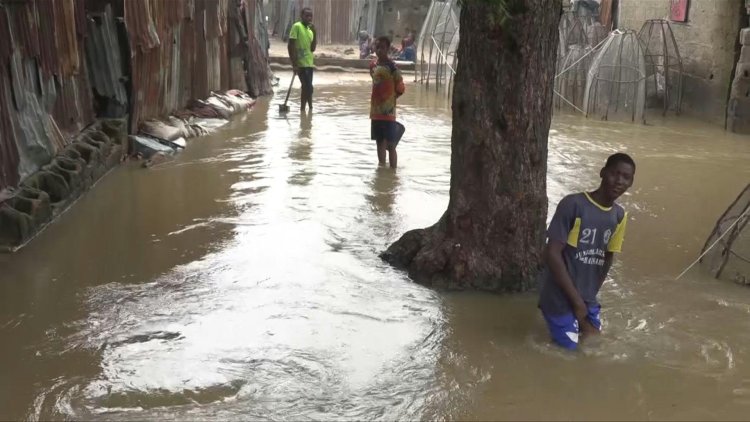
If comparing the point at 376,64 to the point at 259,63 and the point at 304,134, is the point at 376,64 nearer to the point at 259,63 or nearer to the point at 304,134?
the point at 304,134

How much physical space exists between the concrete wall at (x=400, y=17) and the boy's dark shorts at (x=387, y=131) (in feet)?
57.1

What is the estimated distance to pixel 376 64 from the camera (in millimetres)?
8367

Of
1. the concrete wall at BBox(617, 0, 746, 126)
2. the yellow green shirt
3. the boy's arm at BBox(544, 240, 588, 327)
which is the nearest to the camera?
the boy's arm at BBox(544, 240, 588, 327)

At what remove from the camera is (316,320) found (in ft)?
Result: 15.2

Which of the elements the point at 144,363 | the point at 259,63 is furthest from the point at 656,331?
the point at 259,63

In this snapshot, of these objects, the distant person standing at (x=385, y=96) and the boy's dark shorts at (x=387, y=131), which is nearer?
the distant person standing at (x=385, y=96)

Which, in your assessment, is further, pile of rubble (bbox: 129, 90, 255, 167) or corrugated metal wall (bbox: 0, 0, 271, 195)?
pile of rubble (bbox: 129, 90, 255, 167)

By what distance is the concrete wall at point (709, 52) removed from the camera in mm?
12531

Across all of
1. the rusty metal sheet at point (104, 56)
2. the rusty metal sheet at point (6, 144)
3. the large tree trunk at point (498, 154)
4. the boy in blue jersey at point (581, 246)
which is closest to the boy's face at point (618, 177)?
the boy in blue jersey at point (581, 246)

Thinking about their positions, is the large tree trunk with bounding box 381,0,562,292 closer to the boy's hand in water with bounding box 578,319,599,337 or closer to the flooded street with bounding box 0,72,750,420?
the flooded street with bounding box 0,72,750,420

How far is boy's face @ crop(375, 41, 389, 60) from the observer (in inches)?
318

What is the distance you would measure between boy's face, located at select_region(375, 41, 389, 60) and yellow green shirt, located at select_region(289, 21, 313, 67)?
4.46m

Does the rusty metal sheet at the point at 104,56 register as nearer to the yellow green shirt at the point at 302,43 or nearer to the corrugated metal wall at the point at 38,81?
the corrugated metal wall at the point at 38,81

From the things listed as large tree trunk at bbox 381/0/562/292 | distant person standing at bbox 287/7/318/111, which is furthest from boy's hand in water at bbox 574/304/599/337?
distant person standing at bbox 287/7/318/111
